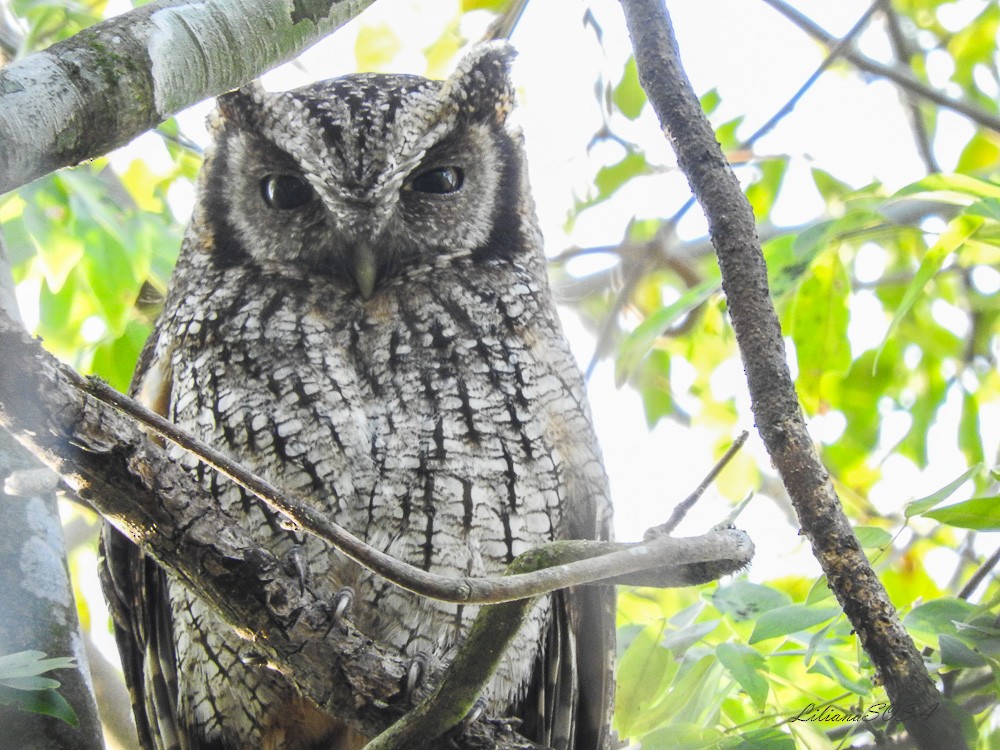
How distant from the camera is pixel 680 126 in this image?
5.19 feet

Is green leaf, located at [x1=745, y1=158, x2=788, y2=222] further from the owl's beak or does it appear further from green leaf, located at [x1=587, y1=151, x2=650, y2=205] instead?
the owl's beak

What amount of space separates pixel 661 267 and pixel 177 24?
2.33 metres

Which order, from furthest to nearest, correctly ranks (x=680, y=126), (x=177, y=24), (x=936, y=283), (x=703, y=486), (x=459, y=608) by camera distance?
(x=936, y=283) < (x=459, y=608) < (x=680, y=126) < (x=177, y=24) < (x=703, y=486)

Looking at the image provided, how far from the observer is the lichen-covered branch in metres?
1.25

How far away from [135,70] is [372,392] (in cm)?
85

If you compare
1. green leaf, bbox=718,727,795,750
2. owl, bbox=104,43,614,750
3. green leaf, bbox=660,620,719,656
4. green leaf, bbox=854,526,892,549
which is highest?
owl, bbox=104,43,614,750

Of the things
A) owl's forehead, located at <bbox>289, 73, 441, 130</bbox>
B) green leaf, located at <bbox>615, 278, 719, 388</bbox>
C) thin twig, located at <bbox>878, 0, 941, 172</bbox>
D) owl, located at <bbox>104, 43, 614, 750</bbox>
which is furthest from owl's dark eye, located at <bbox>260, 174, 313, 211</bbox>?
thin twig, located at <bbox>878, 0, 941, 172</bbox>

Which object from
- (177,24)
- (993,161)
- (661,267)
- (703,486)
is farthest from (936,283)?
(177,24)

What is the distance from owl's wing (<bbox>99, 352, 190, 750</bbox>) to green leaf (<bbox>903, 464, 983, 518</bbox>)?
4.71 feet

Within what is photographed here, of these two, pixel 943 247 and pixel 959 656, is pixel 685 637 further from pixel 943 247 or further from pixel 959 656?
pixel 943 247

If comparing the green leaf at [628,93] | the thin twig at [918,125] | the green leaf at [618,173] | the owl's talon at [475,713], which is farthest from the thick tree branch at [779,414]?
the thin twig at [918,125]

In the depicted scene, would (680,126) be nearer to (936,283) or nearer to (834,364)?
(834,364)

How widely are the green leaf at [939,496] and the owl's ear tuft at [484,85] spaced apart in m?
1.35

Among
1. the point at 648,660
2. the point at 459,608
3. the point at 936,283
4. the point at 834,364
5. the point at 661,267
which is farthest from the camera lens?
the point at 936,283
